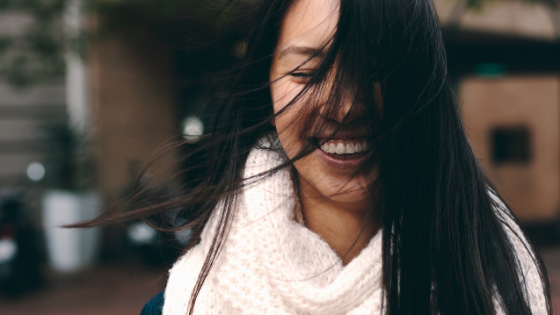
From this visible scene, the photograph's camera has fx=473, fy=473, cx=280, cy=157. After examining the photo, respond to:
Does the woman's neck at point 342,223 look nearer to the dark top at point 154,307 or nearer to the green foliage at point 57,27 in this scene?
the dark top at point 154,307

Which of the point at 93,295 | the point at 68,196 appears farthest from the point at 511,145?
the point at 68,196

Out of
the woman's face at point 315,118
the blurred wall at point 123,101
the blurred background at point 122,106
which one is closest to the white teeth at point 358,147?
the woman's face at point 315,118

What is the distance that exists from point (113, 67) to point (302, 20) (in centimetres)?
580

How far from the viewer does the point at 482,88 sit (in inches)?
245

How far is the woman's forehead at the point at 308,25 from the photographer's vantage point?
106cm

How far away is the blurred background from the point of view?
5609mm

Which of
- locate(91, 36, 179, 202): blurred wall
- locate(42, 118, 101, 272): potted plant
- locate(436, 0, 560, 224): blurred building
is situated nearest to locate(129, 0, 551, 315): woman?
locate(42, 118, 101, 272): potted plant

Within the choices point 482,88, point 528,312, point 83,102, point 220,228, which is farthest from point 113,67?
point 528,312

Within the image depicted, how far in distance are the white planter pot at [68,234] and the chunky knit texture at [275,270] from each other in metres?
4.88

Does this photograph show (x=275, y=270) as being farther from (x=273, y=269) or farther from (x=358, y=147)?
(x=358, y=147)

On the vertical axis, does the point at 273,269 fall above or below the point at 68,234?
below

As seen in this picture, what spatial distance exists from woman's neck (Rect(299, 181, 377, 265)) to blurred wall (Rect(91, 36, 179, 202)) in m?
5.24

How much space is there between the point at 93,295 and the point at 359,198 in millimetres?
4565

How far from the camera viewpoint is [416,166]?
1.12m
